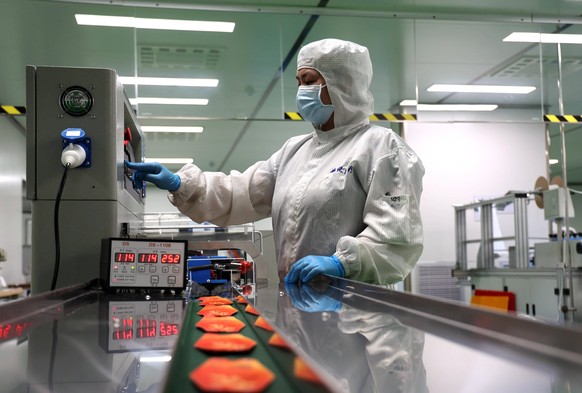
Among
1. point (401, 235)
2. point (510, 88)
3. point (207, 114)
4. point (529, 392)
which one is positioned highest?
point (510, 88)

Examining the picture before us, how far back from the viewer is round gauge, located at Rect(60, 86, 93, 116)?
1.58 metres

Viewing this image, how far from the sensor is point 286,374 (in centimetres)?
57

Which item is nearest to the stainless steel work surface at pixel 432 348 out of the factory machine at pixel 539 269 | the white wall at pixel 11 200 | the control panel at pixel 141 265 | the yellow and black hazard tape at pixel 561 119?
the control panel at pixel 141 265

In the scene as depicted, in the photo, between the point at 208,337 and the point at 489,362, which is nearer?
the point at 489,362

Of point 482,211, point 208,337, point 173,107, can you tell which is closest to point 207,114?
point 173,107

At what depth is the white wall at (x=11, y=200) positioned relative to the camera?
727cm

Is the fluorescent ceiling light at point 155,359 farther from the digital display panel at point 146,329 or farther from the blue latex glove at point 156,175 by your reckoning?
the blue latex glove at point 156,175

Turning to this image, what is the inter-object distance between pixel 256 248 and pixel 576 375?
136 centimetres

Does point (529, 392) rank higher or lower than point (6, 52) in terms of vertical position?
lower

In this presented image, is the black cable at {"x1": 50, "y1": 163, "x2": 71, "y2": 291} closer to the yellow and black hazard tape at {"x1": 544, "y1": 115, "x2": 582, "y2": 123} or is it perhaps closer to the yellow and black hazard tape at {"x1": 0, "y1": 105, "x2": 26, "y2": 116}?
the yellow and black hazard tape at {"x1": 0, "y1": 105, "x2": 26, "y2": 116}

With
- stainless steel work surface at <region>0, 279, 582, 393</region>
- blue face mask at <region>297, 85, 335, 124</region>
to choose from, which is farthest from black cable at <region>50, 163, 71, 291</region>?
blue face mask at <region>297, 85, 335, 124</region>

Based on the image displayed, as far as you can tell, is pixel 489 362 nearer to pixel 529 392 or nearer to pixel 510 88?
pixel 529 392

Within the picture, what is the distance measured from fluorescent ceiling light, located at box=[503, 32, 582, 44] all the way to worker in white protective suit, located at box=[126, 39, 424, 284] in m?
3.67

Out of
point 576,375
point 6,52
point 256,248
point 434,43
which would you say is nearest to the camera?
point 576,375
